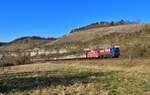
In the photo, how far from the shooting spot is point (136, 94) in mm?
20438

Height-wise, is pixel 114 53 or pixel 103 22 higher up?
pixel 103 22

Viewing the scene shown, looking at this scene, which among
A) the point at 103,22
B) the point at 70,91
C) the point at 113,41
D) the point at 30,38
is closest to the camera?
the point at 70,91

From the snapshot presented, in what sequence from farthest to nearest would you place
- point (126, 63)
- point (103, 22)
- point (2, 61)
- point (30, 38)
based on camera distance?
1. point (30, 38)
2. point (103, 22)
3. point (2, 61)
4. point (126, 63)

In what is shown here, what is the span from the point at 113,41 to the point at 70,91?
8196cm

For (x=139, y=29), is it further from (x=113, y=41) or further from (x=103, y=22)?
(x=103, y=22)

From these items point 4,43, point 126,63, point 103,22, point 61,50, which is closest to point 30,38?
point 4,43

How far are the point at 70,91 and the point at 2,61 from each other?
62.7m

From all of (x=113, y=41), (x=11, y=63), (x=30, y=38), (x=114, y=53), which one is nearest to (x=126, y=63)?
(x=114, y=53)

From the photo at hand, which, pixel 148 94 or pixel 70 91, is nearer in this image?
pixel 148 94

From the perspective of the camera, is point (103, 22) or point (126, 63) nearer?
point (126, 63)

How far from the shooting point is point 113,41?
104 m

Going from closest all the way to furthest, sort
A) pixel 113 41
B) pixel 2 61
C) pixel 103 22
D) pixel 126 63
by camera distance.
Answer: pixel 126 63, pixel 2 61, pixel 113 41, pixel 103 22

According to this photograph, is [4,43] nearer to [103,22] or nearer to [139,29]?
[103,22]

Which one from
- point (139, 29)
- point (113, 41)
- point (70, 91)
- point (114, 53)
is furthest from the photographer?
point (139, 29)
